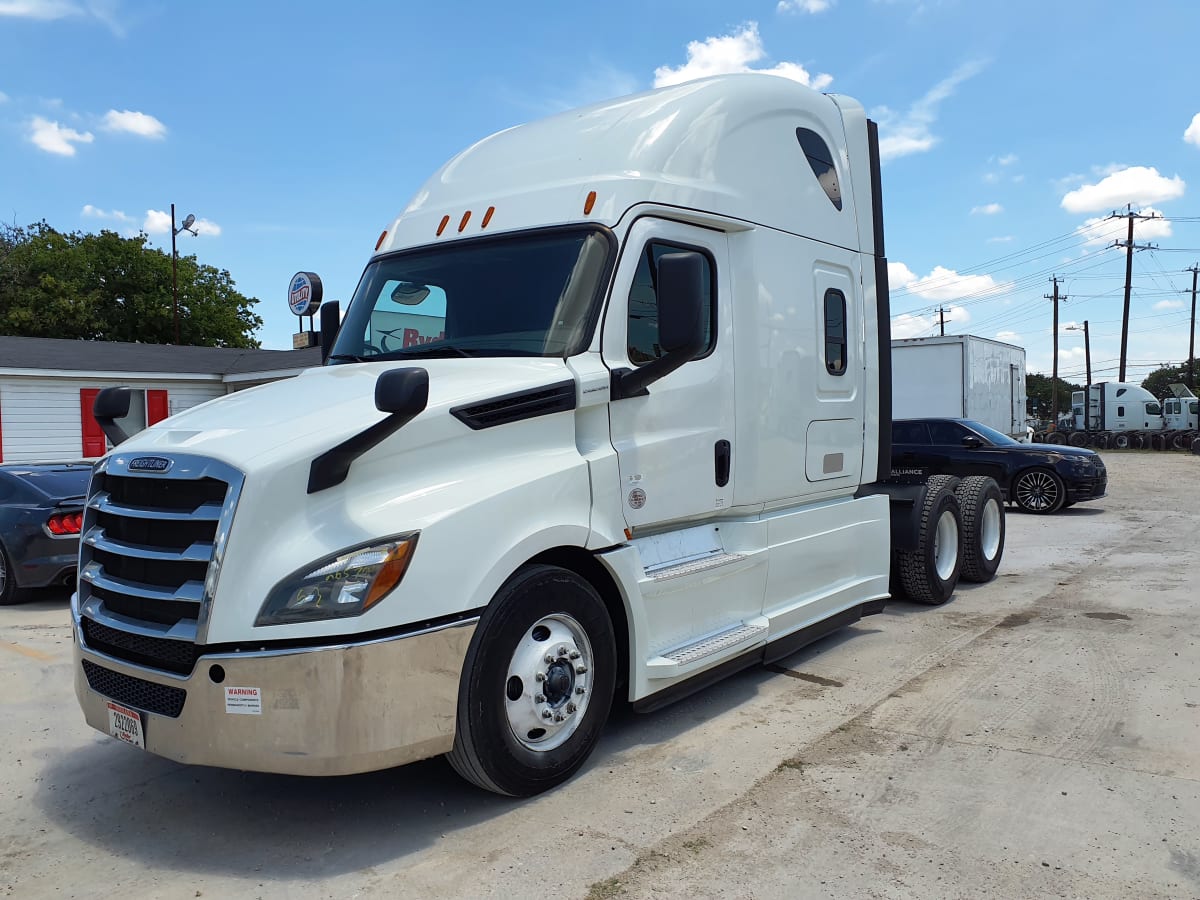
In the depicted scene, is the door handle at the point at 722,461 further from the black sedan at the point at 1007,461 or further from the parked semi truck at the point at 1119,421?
the parked semi truck at the point at 1119,421

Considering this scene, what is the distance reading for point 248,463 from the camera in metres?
3.34

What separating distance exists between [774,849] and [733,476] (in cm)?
212

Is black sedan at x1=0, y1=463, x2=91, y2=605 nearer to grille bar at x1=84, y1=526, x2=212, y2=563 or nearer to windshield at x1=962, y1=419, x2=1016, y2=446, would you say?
grille bar at x1=84, y1=526, x2=212, y2=563

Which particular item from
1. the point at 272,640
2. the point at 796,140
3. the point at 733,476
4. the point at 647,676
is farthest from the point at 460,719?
the point at 796,140

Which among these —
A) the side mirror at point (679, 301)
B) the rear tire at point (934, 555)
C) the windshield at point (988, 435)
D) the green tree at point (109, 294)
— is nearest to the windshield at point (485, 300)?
the side mirror at point (679, 301)

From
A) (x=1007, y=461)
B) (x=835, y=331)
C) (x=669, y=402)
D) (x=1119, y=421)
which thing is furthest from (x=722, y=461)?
(x=1119, y=421)

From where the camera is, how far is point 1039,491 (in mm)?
15633

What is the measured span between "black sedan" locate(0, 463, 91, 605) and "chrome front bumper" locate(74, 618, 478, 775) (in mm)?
5932

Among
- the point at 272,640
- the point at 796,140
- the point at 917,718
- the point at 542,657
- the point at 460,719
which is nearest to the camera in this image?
the point at 272,640

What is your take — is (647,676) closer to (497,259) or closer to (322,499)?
(322,499)

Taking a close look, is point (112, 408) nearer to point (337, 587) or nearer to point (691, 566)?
point (337, 587)

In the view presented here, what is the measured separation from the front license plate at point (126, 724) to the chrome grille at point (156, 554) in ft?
0.66

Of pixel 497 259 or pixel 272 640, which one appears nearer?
pixel 272 640

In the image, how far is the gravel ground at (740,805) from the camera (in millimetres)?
3268
